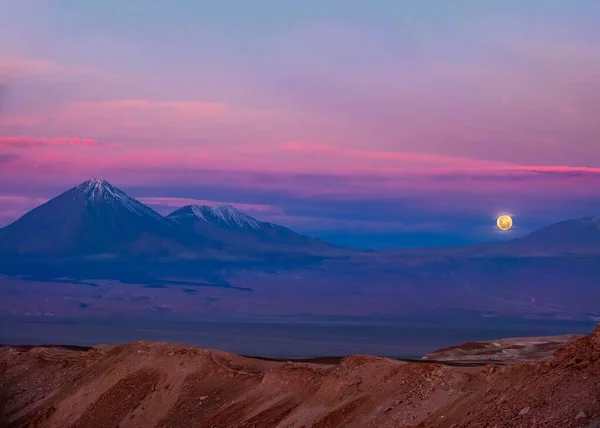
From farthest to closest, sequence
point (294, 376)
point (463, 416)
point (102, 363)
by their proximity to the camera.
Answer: point (102, 363) < point (294, 376) < point (463, 416)

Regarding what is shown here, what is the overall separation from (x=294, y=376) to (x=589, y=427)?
17819mm

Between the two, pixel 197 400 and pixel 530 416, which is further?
pixel 197 400

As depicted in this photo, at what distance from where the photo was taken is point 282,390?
42812 millimetres

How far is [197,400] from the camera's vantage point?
4628cm

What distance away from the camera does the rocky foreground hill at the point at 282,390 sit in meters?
31.4

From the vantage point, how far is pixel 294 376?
43125 mm

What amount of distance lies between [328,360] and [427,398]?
72.0 ft

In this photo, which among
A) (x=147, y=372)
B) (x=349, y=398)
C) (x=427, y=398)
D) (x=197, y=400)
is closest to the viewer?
(x=427, y=398)

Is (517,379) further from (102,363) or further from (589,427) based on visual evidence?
(102,363)

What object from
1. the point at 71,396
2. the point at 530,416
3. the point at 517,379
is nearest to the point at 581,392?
the point at 530,416

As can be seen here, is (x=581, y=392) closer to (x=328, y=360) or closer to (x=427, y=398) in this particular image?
(x=427, y=398)

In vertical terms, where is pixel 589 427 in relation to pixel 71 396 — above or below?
above

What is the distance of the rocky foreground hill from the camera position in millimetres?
31359

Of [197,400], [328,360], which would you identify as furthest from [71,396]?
[328,360]
